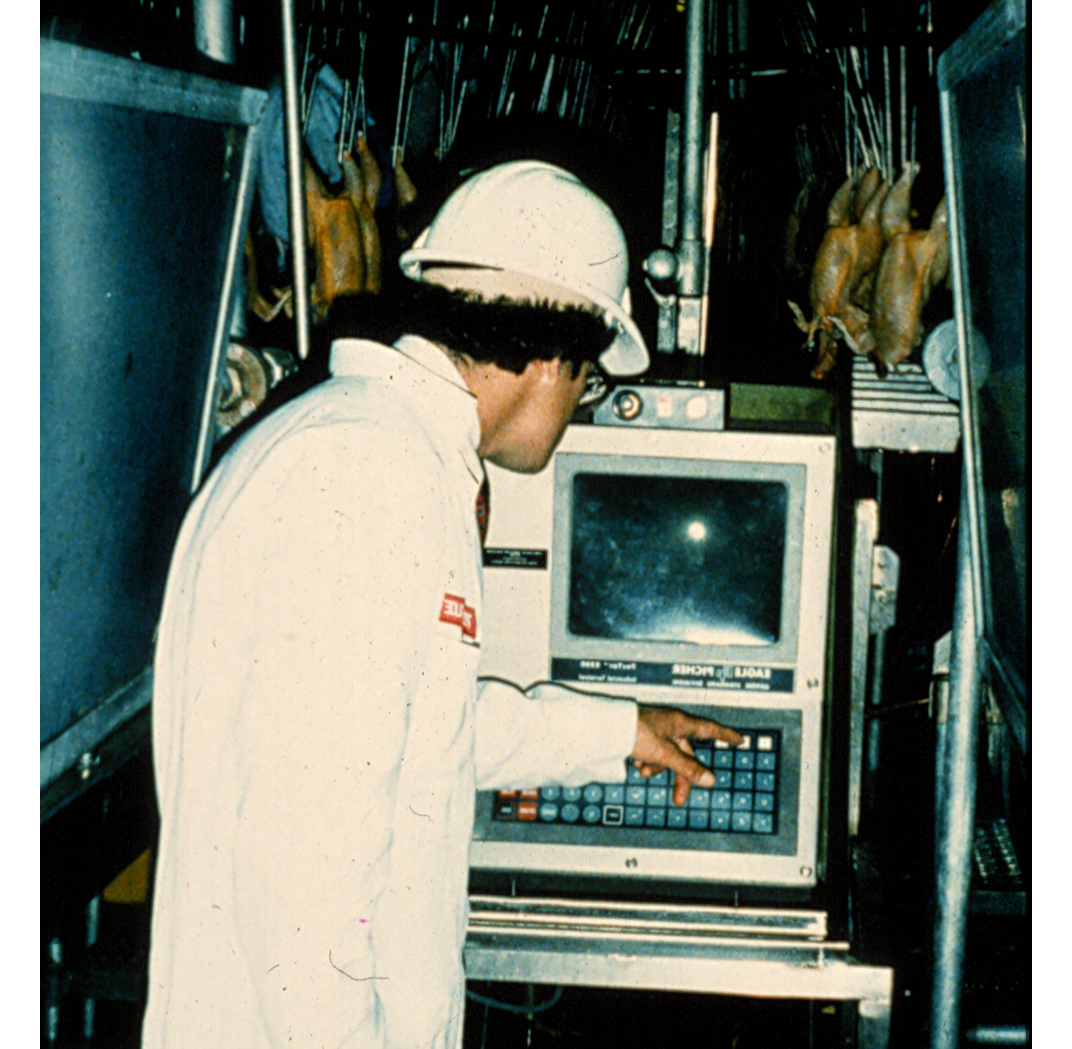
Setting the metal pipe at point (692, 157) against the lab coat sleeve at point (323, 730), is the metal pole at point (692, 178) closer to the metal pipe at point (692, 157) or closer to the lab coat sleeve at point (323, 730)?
the metal pipe at point (692, 157)

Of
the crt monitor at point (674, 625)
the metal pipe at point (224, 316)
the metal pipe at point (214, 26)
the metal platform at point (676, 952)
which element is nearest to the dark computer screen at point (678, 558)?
the crt monitor at point (674, 625)

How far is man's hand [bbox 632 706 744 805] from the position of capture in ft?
3.92

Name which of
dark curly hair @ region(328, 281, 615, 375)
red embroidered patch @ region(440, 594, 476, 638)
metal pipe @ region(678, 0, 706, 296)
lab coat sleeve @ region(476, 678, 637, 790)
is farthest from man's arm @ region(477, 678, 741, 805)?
metal pipe @ region(678, 0, 706, 296)

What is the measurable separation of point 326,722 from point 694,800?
2.11 feet

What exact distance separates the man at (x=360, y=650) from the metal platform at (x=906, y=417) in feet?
1.02

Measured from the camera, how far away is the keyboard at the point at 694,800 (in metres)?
1.24

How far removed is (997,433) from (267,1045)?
0.91 meters

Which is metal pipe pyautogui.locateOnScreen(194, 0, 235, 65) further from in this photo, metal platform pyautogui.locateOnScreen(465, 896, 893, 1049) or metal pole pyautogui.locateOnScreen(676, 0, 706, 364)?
metal platform pyautogui.locateOnScreen(465, 896, 893, 1049)

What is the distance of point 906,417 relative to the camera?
1207mm

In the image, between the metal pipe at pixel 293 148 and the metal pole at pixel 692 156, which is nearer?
the metal pipe at pixel 293 148

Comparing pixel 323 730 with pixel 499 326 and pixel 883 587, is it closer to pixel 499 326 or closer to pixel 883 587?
pixel 499 326

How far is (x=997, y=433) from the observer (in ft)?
3.11

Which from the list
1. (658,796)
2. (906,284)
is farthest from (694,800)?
(906,284)

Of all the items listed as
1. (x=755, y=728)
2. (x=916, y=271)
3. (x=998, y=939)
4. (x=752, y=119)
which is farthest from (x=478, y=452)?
(x=752, y=119)
